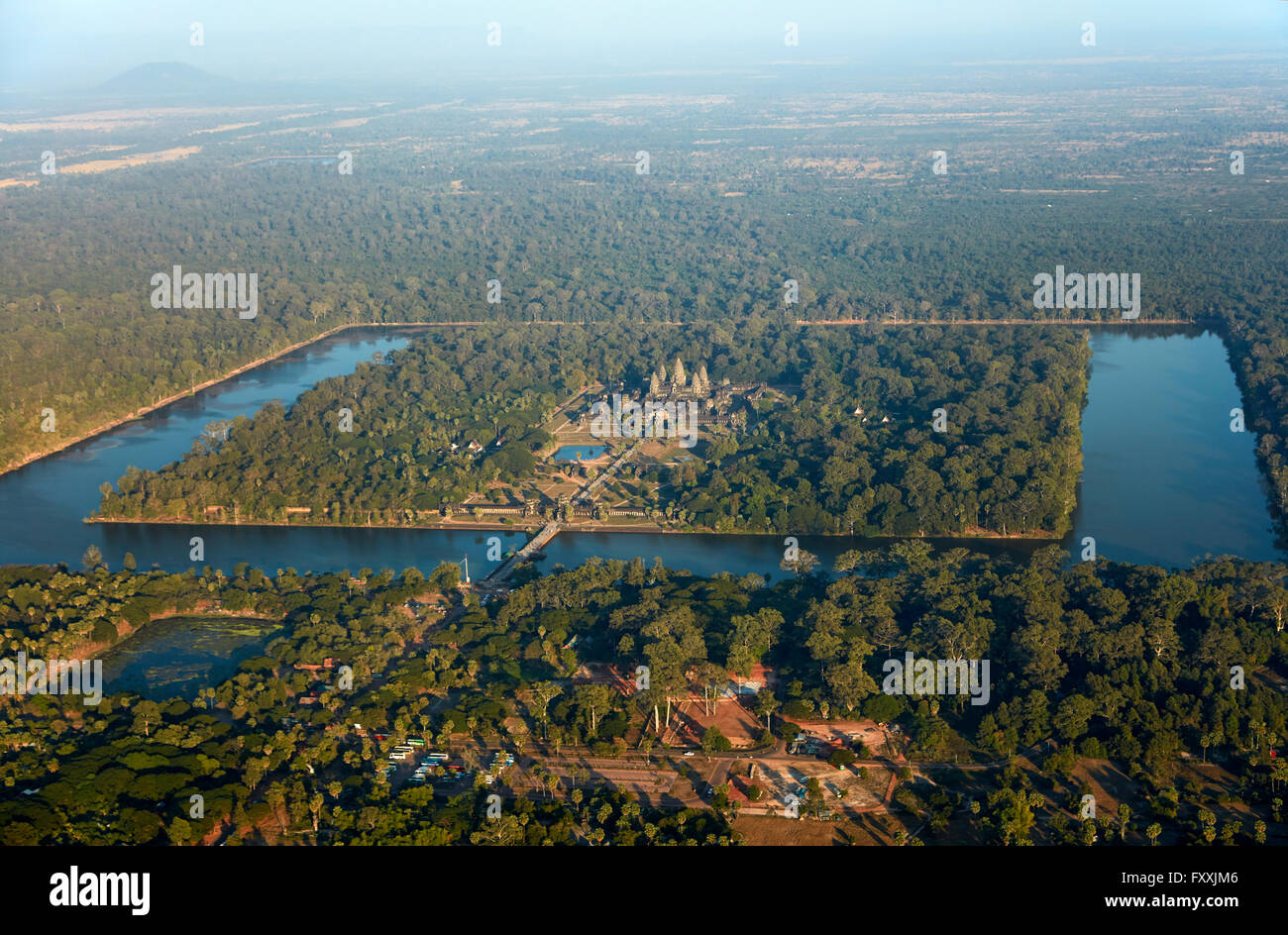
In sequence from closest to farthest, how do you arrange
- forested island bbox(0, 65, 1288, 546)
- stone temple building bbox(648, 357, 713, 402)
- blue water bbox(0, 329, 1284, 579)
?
blue water bbox(0, 329, 1284, 579) → stone temple building bbox(648, 357, 713, 402) → forested island bbox(0, 65, 1288, 546)

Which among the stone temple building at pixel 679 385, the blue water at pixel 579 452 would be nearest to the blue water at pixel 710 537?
the blue water at pixel 579 452

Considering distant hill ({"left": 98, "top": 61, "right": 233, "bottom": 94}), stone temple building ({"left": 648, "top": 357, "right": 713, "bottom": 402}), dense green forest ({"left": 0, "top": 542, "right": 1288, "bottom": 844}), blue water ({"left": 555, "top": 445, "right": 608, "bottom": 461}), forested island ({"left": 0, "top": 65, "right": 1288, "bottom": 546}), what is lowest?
dense green forest ({"left": 0, "top": 542, "right": 1288, "bottom": 844})

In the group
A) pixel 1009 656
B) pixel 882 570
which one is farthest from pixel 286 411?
pixel 1009 656

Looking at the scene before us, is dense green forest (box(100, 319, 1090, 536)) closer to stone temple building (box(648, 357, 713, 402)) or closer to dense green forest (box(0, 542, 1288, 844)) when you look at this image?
stone temple building (box(648, 357, 713, 402))

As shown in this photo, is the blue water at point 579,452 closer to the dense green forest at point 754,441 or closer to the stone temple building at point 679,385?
the dense green forest at point 754,441

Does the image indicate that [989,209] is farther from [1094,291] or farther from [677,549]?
[677,549]

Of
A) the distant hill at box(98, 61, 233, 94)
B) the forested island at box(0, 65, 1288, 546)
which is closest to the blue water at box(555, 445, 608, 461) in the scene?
the forested island at box(0, 65, 1288, 546)

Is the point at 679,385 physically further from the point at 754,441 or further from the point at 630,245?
the point at 630,245
